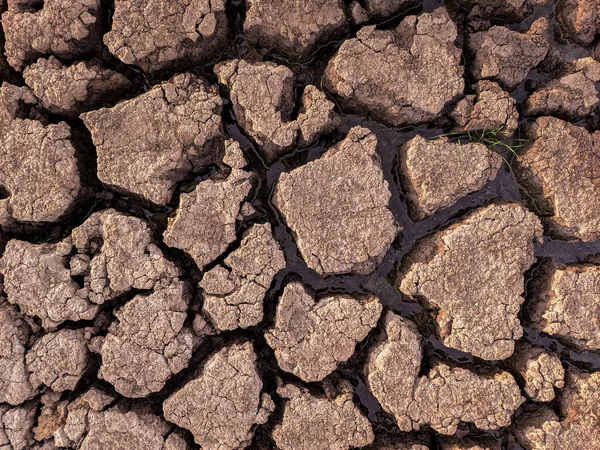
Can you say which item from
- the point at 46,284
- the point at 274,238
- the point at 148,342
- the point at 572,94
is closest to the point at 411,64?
the point at 572,94

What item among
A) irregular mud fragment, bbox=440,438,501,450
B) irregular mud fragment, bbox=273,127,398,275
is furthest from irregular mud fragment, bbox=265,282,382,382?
irregular mud fragment, bbox=440,438,501,450

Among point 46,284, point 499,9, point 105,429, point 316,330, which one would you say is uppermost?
point 499,9

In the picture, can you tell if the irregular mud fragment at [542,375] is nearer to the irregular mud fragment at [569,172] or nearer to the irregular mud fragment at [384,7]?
the irregular mud fragment at [569,172]

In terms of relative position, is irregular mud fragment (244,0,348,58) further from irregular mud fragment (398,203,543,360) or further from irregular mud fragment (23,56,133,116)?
irregular mud fragment (398,203,543,360)

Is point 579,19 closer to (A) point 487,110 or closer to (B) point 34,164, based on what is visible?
(A) point 487,110

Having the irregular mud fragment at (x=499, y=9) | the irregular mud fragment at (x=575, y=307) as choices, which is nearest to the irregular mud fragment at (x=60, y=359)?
the irregular mud fragment at (x=575, y=307)

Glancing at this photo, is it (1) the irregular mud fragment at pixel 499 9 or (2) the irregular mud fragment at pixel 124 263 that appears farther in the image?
(1) the irregular mud fragment at pixel 499 9
